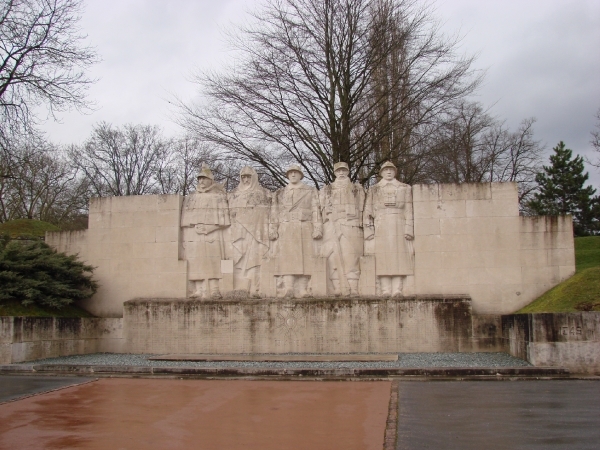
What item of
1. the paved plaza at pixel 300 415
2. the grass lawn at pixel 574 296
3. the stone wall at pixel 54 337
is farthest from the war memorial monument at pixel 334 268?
the paved plaza at pixel 300 415

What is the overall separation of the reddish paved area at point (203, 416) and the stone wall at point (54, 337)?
13.5 ft

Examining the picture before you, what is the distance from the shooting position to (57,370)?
12883mm

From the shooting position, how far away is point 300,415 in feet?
27.1

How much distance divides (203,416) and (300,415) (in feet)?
4.26

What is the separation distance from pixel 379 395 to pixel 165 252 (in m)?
9.07

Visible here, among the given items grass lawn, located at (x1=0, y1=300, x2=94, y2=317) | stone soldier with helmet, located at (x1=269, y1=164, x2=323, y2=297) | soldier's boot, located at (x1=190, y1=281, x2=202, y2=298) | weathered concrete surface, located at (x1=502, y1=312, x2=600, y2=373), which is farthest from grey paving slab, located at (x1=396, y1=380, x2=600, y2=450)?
grass lawn, located at (x1=0, y1=300, x2=94, y2=317)

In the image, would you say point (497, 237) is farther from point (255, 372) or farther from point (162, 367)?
point (162, 367)

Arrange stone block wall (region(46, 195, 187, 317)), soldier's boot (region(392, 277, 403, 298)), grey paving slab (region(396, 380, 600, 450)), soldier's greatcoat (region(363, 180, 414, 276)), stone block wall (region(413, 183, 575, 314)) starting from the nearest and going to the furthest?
grey paving slab (region(396, 380, 600, 450)), stone block wall (region(413, 183, 575, 314)), soldier's boot (region(392, 277, 403, 298)), soldier's greatcoat (region(363, 180, 414, 276)), stone block wall (region(46, 195, 187, 317))

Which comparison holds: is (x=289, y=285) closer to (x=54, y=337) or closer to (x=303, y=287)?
(x=303, y=287)

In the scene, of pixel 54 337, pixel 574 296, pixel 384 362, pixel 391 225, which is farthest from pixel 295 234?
pixel 574 296

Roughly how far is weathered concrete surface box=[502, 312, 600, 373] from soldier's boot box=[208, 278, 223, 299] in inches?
314

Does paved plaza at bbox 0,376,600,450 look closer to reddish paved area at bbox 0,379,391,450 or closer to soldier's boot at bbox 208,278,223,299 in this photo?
reddish paved area at bbox 0,379,391,450

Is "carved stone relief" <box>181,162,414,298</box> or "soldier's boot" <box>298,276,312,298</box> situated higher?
"carved stone relief" <box>181,162,414,298</box>

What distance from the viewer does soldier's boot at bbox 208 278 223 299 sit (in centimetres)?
1645
